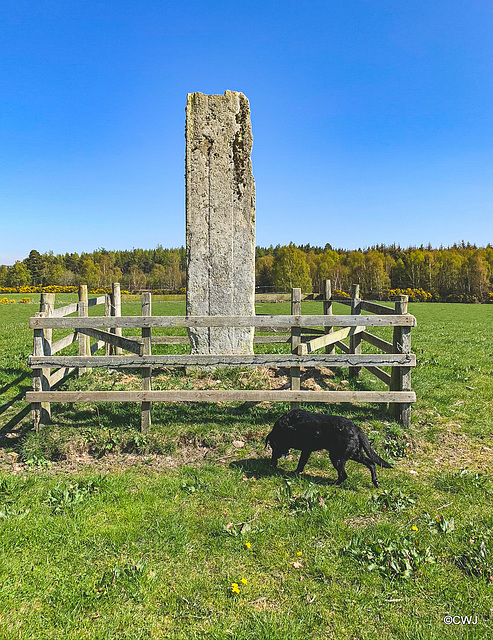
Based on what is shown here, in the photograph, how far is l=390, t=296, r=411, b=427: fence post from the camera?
7105 mm

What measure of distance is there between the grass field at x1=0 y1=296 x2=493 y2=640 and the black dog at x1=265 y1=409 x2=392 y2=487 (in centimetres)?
30

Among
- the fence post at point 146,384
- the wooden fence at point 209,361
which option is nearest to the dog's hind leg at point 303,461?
the wooden fence at point 209,361

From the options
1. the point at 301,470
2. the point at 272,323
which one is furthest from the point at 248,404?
the point at 301,470

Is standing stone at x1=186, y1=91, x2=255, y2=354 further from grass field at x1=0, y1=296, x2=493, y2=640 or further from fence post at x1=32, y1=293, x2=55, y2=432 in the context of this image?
fence post at x1=32, y1=293, x2=55, y2=432

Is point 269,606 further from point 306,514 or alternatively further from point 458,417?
point 458,417

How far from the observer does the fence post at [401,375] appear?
7.11 meters

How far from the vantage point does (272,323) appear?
7121 mm

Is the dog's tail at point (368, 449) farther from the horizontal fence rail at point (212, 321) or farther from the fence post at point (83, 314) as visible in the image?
the fence post at point (83, 314)

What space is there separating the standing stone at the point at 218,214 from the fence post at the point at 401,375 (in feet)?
11.8

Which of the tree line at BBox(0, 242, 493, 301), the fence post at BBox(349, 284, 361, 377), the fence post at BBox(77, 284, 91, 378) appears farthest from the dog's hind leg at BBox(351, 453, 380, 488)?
the tree line at BBox(0, 242, 493, 301)

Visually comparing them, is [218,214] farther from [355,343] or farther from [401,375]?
[401,375]

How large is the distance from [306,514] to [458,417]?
4.47 meters

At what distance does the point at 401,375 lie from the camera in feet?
23.4

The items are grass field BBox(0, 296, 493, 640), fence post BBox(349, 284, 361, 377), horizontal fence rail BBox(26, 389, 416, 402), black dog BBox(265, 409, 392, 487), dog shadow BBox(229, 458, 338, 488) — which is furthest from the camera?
fence post BBox(349, 284, 361, 377)
